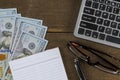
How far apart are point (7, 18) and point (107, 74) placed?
14.8 inches

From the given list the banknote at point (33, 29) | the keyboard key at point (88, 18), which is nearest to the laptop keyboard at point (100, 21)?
the keyboard key at point (88, 18)

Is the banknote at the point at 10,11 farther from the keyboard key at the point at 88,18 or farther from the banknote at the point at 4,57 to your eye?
the keyboard key at the point at 88,18

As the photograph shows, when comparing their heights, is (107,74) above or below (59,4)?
below

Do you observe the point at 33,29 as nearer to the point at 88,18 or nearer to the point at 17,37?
the point at 17,37

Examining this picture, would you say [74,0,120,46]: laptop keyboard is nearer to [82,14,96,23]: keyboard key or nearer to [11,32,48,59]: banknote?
[82,14,96,23]: keyboard key

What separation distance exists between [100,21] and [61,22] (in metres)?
0.13

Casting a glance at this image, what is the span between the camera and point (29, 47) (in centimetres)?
117

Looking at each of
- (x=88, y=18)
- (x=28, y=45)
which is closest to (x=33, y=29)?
(x=28, y=45)

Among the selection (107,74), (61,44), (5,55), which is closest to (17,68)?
(5,55)

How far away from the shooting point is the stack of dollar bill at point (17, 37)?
3.81 ft

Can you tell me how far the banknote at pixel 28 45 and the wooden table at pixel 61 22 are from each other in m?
0.03

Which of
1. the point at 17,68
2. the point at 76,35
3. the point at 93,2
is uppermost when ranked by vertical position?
the point at 93,2

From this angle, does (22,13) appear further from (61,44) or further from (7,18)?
(61,44)

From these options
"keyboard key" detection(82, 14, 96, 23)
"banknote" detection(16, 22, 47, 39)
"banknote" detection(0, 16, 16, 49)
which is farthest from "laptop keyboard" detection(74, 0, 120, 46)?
"banknote" detection(0, 16, 16, 49)
